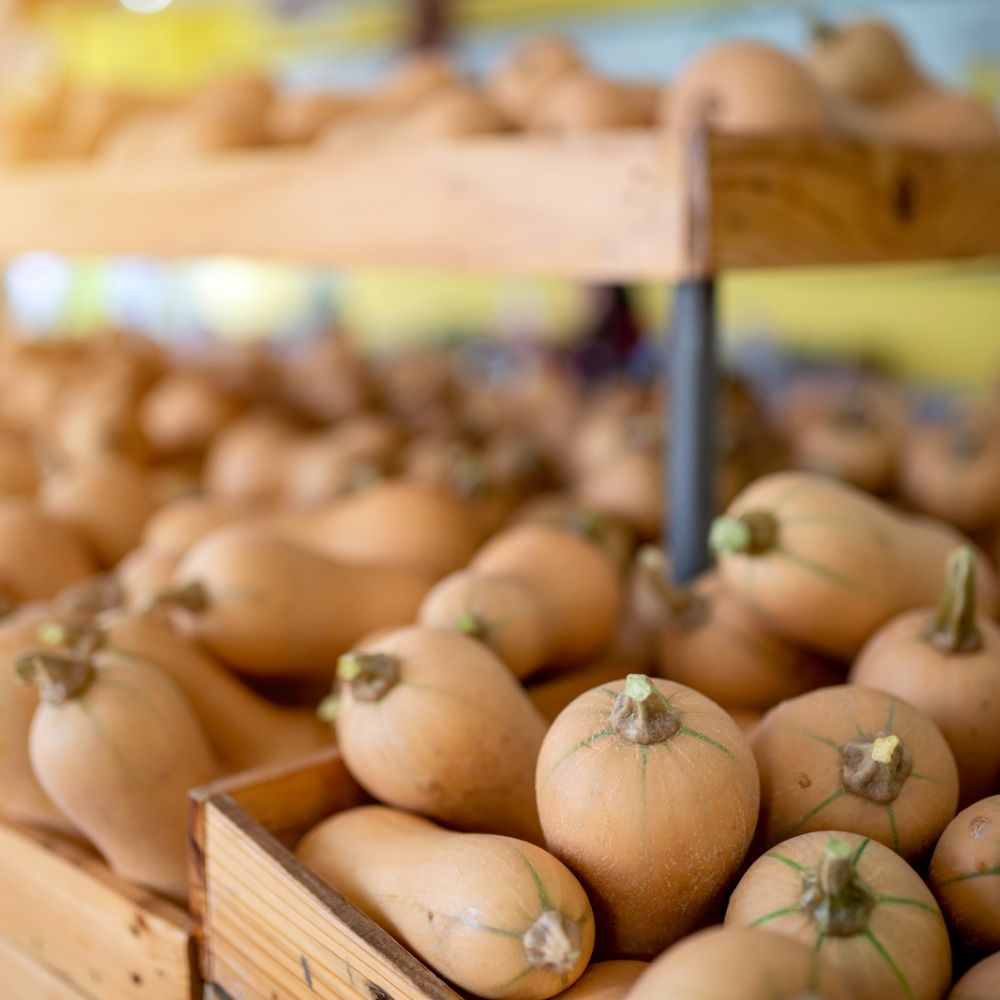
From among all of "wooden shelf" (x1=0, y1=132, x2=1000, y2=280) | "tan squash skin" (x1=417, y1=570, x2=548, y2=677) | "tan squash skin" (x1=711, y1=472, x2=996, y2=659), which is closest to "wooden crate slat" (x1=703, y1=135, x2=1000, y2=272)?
"wooden shelf" (x1=0, y1=132, x2=1000, y2=280)

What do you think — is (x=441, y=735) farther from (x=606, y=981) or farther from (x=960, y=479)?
(x=960, y=479)

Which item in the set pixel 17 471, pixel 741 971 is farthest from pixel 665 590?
pixel 17 471

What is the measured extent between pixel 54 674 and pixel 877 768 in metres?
0.55

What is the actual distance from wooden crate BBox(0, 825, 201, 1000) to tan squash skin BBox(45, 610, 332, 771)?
138 millimetres

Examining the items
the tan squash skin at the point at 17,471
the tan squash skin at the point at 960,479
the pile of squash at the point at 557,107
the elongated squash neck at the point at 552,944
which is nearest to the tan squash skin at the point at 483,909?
the elongated squash neck at the point at 552,944

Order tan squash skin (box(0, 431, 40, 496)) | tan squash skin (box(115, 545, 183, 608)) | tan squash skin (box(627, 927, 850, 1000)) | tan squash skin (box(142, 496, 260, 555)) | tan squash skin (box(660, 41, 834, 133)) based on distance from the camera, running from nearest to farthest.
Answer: tan squash skin (box(627, 927, 850, 1000)) < tan squash skin (box(660, 41, 834, 133)) < tan squash skin (box(115, 545, 183, 608)) < tan squash skin (box(142, 496, 260, 555)) < tan squash skin (box(0, 431, 40, 496))

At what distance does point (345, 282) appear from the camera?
574 cm

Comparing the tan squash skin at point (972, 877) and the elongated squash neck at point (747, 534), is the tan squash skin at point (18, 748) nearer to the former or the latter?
the elongated squash neck at point (747, 534)

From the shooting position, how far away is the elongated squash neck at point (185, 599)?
0.96 m

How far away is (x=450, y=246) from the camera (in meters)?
1.00

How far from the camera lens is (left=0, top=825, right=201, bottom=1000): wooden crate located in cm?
77

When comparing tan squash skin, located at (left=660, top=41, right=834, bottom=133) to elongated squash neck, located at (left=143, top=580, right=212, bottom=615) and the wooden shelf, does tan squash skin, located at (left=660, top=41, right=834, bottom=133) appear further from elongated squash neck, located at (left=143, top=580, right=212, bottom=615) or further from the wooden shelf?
elongated squash neck, located at (left=143, top=580, right=212, bottom=615)

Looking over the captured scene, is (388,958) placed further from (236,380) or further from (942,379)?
(942,379)

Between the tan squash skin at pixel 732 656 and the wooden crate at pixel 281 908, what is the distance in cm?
30
